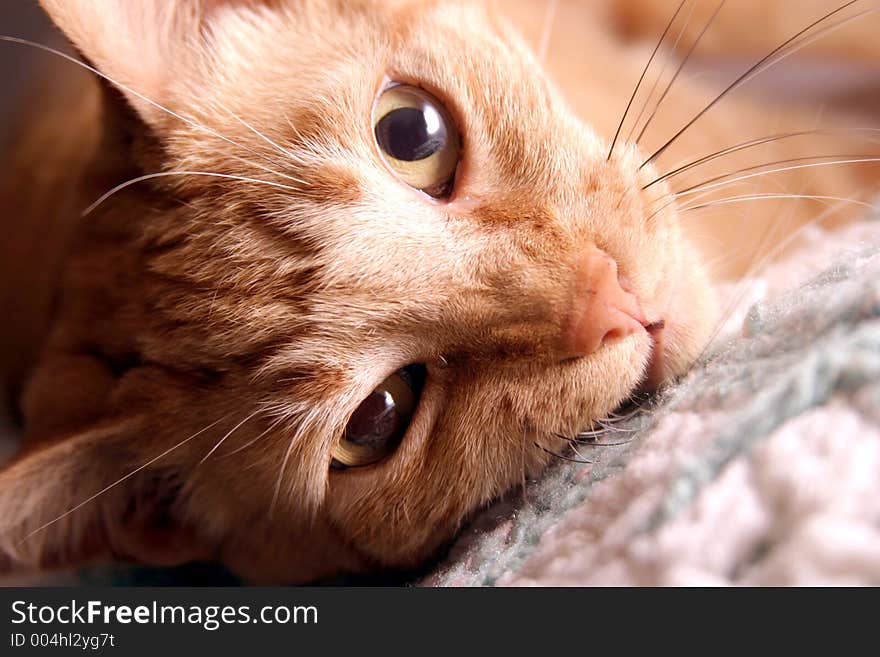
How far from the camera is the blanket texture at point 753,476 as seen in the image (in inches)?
22.7

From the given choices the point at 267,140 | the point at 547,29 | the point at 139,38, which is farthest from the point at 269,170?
the point at 547,29

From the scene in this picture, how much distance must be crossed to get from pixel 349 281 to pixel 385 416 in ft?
0.71

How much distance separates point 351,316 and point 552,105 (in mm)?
455

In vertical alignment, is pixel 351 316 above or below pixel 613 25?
below

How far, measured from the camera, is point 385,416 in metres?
1.07

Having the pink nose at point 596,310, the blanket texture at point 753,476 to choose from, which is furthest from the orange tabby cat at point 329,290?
the blanket texture at point 753,476

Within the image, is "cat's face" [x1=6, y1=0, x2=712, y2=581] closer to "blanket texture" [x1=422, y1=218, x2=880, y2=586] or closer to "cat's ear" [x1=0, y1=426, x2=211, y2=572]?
"cat's ear" [x1=0, y1=426, x2=211, y2=572]

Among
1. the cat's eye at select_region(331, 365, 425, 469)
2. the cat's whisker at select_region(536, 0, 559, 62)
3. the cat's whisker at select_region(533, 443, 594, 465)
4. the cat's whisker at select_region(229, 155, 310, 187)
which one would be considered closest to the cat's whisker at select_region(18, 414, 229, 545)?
the cat's eye at select_region(331, 365, 425, 469)

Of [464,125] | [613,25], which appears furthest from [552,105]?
[613,25]

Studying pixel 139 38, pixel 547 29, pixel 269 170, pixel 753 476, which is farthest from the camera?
pixel 547 29

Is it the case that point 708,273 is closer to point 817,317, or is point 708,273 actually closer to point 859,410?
point 817,317

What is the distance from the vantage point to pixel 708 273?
121 centimetres

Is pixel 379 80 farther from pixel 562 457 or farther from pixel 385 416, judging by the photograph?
pixel 562 457

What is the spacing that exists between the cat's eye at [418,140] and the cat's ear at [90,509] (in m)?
0.59
